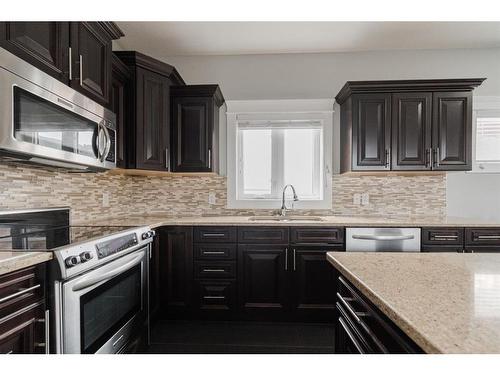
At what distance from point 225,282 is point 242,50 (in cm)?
233

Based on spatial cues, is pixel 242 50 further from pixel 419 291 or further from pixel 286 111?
pixel 419 291

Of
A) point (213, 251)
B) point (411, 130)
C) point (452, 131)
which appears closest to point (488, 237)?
point (452, 131)

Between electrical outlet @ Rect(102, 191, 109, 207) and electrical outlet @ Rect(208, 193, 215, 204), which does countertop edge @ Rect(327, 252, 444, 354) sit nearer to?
electrical outlet @ Rect(208, 193, 215, 204)

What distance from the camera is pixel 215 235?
255 centimetres

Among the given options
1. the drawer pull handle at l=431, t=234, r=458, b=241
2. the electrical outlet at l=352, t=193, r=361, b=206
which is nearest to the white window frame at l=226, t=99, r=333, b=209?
the electrical outlet at l=352, t=193, r=361, b=206

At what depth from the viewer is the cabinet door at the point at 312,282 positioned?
2494 millimetres

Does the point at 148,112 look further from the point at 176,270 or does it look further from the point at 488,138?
the point at 488,138

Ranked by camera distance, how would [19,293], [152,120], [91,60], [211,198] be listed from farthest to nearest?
1. [211,198]
2. [152,120]
3. [91,60]
4. [19,293]

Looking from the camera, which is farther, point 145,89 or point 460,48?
point 460,48

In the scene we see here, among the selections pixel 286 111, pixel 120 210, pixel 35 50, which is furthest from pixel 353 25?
pixel 120 210

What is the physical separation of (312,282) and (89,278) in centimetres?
176

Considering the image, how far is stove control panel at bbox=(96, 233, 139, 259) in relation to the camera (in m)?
1.48

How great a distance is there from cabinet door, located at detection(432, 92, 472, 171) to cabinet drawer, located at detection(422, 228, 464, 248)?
60cm
